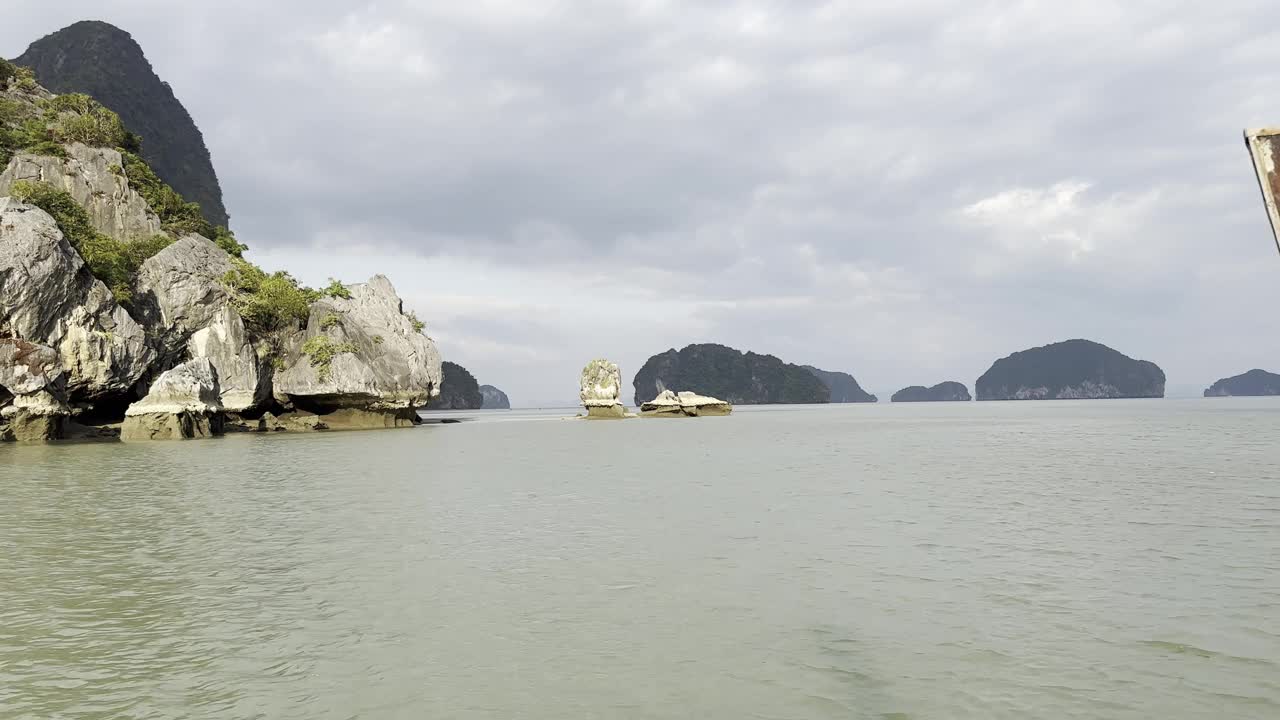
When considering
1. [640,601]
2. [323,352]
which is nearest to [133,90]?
[323,352]

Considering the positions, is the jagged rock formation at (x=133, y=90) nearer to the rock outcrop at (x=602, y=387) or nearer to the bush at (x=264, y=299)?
the bush at (x=264, y=299)

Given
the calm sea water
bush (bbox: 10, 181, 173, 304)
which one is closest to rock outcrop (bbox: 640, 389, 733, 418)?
bush (bbox: 10, 181, 173, 304)

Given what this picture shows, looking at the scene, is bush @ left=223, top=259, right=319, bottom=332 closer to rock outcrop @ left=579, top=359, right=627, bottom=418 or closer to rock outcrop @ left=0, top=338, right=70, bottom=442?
rock outcrop @ left=0, top=338, right=70, bottom=442

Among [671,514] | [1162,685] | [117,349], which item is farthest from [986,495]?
[117,349]

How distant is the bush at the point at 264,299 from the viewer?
187 ft

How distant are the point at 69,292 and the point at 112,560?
37.0m

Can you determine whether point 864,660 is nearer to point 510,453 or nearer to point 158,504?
point 158,504

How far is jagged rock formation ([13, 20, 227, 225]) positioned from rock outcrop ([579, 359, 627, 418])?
66257mm

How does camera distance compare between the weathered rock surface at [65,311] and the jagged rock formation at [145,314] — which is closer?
the weathered rock surface at [65,311]

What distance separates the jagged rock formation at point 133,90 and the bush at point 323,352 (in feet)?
228

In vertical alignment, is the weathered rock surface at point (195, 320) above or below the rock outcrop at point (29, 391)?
above

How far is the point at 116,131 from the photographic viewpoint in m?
66.2

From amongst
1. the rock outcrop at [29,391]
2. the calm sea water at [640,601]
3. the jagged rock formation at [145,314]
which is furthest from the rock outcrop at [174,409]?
the calm sea water at [640,601]

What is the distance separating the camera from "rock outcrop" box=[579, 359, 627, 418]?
89.4 m
